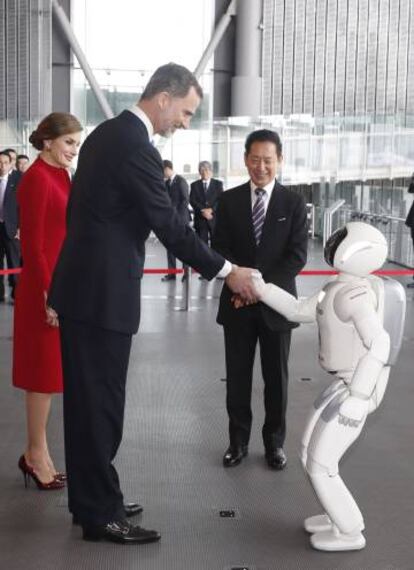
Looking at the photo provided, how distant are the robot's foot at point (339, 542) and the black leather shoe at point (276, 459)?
34.6 inches

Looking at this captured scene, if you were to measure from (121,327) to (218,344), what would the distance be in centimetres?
423

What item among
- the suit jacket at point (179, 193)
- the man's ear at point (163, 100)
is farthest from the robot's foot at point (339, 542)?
the suit jacket at point (179, 193)

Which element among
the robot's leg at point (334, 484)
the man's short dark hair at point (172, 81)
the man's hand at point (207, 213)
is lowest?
the robot's leg at point (334, 484)

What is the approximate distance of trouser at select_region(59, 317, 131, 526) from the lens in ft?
10.3

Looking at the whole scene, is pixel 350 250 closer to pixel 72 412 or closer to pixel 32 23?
pixel 72 412

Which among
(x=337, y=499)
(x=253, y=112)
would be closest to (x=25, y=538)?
(x=337, y=499)

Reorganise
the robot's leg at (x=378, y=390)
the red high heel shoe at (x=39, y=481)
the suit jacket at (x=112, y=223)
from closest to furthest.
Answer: the suit jacket at (x=112, y=223), the robot's leg at (x=378, y=390), the red high heel shoe at (x=39, y=481)

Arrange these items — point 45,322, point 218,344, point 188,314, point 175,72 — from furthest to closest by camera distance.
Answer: point 188,314, point 218,344, point 45,322, point 175,72

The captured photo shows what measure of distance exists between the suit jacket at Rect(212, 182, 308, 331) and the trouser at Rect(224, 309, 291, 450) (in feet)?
0.27

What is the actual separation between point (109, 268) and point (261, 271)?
50.7 inches

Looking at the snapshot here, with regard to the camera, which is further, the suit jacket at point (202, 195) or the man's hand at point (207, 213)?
the suit jacket at point (202, 195)

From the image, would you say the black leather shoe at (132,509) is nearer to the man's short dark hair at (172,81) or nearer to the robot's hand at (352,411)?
the robot's hand at (352,411)

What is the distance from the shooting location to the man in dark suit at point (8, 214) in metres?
9.16

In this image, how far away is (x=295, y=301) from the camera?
3.40m
